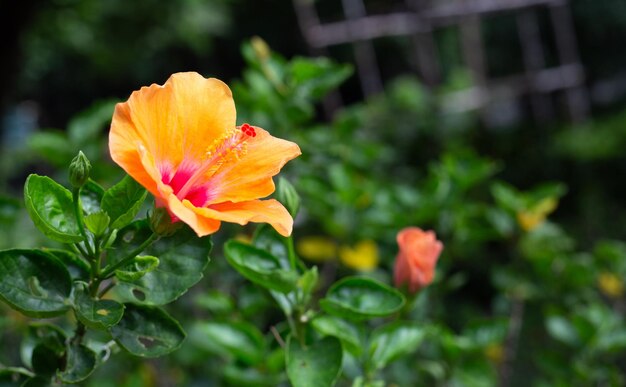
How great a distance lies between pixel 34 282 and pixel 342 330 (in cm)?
36

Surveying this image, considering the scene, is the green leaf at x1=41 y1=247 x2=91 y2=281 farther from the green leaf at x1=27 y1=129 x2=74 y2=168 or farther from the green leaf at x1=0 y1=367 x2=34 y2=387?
the green leaf at x1=27 y1=129 x2=74 y2=168

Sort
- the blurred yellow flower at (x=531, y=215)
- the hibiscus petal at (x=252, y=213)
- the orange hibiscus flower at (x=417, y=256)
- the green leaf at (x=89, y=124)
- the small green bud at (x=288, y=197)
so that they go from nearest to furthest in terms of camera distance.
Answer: the hibiscus petal at (x=252, y=213) → the small green bud at (x=288, y=197) → the orange hibiscus flower at (x=417, y=256) → the green leaf at (x=89, y=124) → the blurred yellow flower at (x=531, y=215)

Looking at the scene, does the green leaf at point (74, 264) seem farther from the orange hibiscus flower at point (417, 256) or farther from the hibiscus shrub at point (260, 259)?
the orange hibiscus flower at point (417, 256)

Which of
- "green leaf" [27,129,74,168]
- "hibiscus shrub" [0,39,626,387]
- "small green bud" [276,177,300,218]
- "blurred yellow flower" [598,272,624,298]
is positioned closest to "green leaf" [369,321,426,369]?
"hibiscus shrub" [0,39,626,387]

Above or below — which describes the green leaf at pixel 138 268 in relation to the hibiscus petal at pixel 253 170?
below

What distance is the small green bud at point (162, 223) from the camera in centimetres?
66

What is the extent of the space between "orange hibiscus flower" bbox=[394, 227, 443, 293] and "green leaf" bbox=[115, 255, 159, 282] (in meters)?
0.39

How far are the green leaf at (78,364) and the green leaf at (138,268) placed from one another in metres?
0.10

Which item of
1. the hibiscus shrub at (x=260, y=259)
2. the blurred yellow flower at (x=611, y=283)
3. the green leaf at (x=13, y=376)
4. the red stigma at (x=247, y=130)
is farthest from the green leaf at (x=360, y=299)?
the blurred yellow flower at (x=611, y=283)

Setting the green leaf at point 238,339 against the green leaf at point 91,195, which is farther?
the green leaf at point 238,339

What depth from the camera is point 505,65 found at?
11.1 meters

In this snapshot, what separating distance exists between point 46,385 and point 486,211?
1042 millimetres

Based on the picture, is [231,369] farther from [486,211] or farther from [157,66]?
[157,66]

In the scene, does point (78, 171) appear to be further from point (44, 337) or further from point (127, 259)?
point (44, 337)
